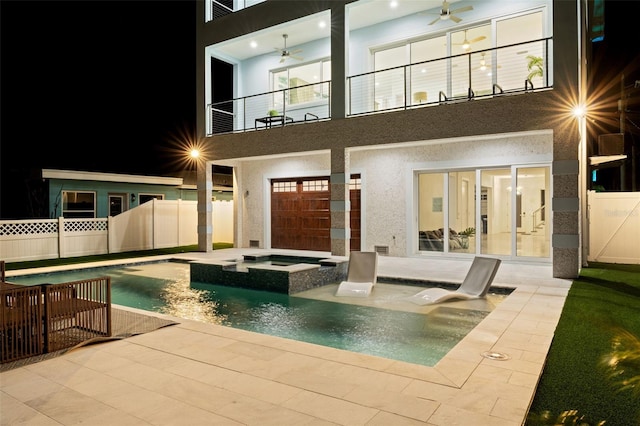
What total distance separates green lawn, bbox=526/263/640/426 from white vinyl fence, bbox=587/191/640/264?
518cm

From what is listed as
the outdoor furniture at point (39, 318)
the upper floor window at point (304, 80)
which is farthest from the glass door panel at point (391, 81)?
the outdoor furniture at point (39, 318)

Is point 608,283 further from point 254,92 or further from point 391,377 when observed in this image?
point 254,92

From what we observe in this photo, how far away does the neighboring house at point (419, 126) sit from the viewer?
380 inches

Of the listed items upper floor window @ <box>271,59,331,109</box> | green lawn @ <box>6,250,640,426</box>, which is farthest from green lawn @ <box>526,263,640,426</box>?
upper floor window @ <box>271,59,331,109</box>

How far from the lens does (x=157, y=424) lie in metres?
2.89

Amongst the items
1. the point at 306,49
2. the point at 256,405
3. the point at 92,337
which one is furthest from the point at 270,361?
the point at 306,49

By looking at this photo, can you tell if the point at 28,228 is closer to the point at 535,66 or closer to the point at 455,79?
the point at 455,79

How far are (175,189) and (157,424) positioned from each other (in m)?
20.5

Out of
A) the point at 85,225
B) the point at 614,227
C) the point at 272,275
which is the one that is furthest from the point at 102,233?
the point at 614,227

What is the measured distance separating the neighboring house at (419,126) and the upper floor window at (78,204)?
6.77m

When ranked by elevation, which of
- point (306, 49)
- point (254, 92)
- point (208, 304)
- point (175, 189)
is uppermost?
point (306, 49)

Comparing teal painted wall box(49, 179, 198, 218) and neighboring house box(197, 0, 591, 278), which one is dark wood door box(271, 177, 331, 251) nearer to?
neighboring house box(197, 0, 591, 278)

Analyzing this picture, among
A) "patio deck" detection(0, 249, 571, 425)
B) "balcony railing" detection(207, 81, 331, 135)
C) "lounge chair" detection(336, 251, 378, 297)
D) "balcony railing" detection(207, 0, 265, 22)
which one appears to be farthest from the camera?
"balcony railing" detection(207, 0, 265, 22)

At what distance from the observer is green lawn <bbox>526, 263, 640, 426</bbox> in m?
3.02
